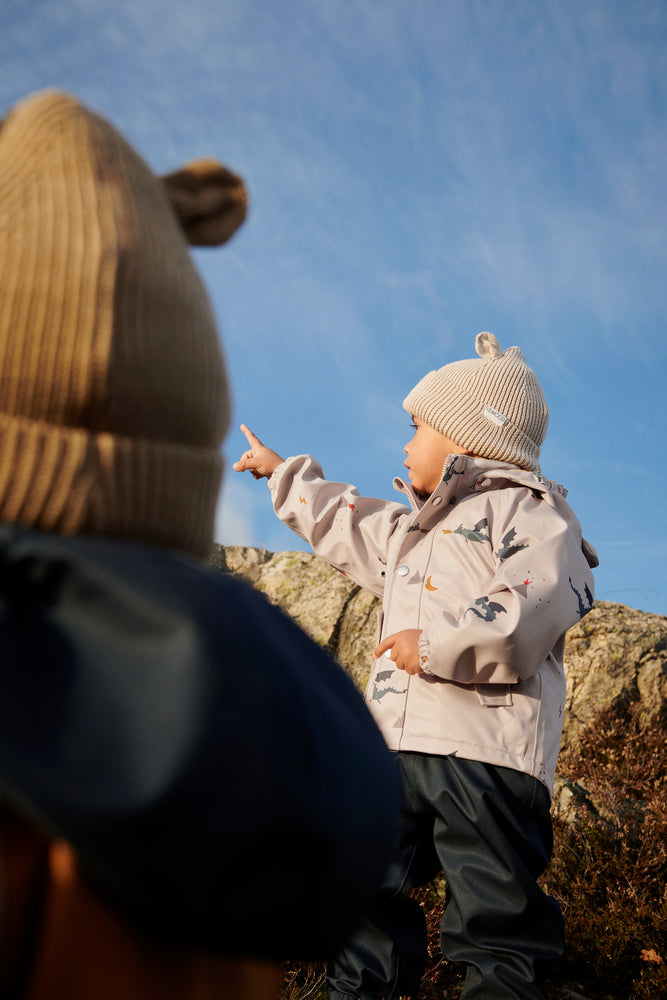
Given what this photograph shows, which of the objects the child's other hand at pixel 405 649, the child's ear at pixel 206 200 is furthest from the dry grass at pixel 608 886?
the child's ear at pixel 206 200

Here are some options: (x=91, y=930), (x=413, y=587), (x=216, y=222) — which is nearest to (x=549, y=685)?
(x=413, y=587)

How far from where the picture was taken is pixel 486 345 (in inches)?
174

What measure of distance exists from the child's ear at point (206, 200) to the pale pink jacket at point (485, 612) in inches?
76.0

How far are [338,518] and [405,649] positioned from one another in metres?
1.22

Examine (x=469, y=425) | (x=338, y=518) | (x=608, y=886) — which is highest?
(x=469, y=425)

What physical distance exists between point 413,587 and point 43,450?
2575mm

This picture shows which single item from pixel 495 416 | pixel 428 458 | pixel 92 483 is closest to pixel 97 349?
pixel 92 483

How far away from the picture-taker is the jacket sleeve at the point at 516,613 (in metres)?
2.95

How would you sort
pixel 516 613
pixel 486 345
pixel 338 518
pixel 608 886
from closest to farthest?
pixel 516 613, pixel 338 518, pixel 486 345, pixel 608 886

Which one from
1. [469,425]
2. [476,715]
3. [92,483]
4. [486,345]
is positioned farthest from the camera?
[486,345]

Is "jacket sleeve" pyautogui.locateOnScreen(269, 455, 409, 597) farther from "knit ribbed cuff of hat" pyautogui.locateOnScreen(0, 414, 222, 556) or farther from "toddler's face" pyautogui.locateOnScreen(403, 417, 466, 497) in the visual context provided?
"knit ribbed cuff of hat" pyautogui.locateOnScreen(0, 414, 222, 556)

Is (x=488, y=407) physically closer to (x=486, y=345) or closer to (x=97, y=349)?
(x=486, y=345)

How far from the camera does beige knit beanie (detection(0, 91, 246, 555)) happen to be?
3.30ft

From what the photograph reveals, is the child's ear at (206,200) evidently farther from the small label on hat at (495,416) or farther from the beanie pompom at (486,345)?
the beanie pompom at (486,345)
